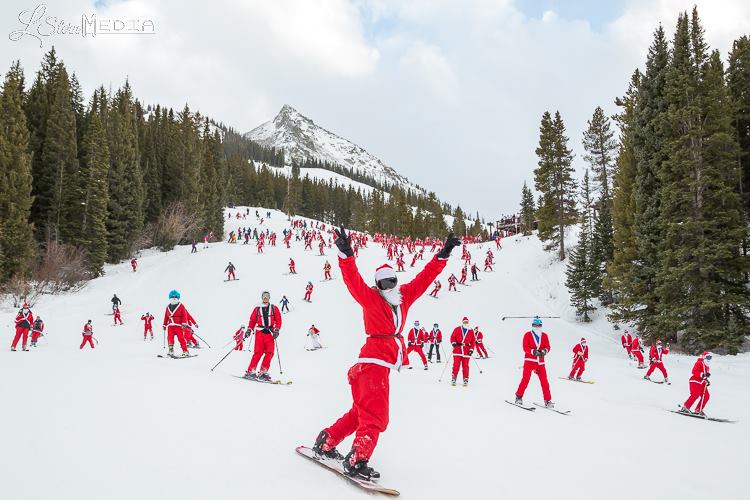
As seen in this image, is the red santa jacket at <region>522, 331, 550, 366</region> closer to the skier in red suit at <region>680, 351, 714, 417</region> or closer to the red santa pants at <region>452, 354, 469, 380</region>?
the red santa pants at <region>452, 354, 469, 380</region>

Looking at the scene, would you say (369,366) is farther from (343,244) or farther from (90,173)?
(90,173)

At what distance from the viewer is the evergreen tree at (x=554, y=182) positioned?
132ft

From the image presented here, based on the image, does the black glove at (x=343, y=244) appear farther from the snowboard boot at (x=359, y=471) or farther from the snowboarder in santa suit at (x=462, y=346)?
the snowboarder in santa suit at (x=462, y=346)

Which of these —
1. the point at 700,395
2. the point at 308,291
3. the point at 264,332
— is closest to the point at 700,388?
the point at 700,395

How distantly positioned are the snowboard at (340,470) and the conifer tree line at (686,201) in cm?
1902

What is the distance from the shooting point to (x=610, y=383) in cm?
1261

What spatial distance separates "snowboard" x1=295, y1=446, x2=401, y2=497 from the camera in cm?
335

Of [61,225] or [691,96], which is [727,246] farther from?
[61,225]

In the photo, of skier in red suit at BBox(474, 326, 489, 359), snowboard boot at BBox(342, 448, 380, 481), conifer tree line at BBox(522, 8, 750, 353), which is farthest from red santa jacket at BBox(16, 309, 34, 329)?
conifer tree line at BBox(522, 8, 750, 353)

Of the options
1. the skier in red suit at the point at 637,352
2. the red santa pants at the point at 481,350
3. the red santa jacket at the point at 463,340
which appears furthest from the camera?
the red santa pants at the point at 481,350

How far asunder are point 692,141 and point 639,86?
686 cm

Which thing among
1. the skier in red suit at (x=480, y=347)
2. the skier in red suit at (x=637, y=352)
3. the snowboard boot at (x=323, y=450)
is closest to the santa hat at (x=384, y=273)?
the snowboard boot at (x=323, y=450)

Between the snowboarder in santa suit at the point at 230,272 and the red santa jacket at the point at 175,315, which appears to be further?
the snowboarder in santa suit at the point at 230,272

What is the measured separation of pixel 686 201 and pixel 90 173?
4402cm
